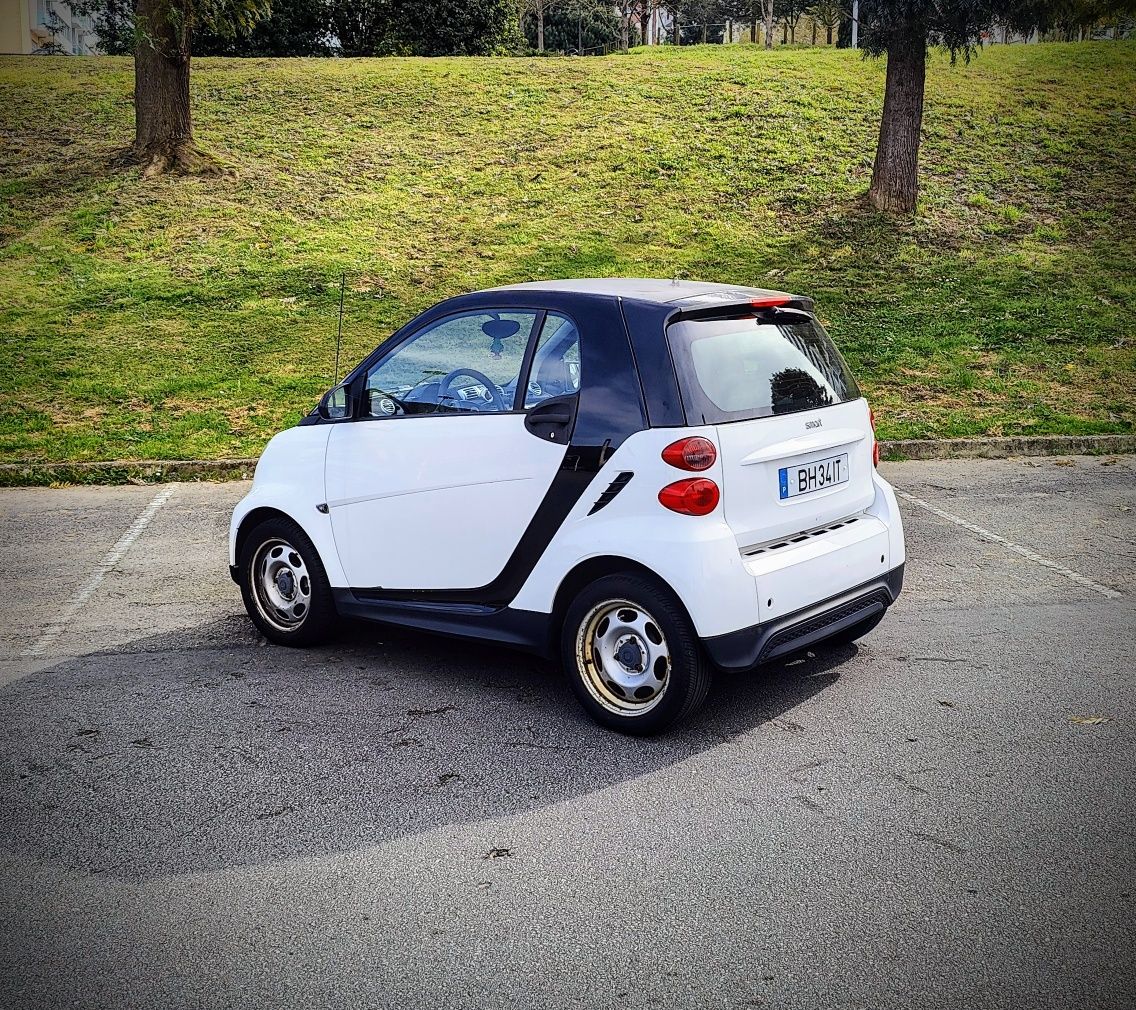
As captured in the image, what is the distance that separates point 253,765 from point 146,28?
15836 mm

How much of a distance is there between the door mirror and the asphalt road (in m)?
1.21

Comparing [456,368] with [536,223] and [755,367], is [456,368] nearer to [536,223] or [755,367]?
[755,367]

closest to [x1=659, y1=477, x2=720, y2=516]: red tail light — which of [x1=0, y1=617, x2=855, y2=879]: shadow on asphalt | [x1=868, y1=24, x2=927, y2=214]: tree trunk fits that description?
[x1=0, y1=617, x2=855, y2=879]: shadow on asphalt

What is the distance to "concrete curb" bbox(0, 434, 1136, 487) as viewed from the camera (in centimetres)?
1049

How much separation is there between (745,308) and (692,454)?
0.83 metres

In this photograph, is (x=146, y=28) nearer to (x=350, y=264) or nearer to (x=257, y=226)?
(x=257, y=226)

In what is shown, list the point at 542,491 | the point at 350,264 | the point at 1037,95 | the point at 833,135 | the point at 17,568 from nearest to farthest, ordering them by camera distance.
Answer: the point at 542,491
the point at 17,568
the point at 350,264
the point at 833,135
the point at 1037,95

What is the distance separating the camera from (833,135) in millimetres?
21031

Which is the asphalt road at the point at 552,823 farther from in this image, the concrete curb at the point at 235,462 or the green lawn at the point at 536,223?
the green lawn at the point at 536,223

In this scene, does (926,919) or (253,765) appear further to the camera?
(253,765)

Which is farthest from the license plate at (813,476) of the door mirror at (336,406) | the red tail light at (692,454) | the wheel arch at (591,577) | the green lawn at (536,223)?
the green lawn at (536,223)

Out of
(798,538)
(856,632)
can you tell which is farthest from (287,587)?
(856,632)

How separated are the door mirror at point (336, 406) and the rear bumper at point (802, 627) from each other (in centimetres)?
224

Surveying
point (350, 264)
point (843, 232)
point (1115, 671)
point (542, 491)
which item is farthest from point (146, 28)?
point (1115, 671)
